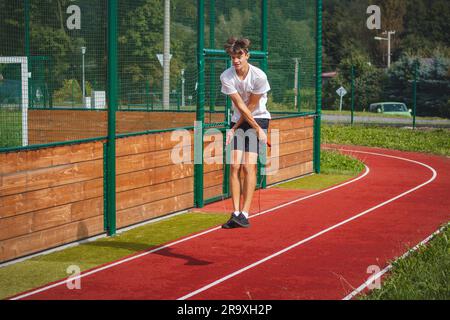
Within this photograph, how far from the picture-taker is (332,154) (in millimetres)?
22422

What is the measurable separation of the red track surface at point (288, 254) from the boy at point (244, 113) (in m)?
0.73

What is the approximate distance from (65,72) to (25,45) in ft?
2.91

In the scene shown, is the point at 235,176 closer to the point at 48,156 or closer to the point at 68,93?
the point at 48,156

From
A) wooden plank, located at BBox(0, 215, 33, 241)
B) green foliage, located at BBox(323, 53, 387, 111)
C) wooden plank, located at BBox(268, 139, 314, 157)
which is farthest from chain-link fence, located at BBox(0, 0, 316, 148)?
green foliage, located at BBox(323, 53, 387, 111)

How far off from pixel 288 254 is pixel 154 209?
3.09 meters

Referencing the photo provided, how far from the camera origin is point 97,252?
10242mm

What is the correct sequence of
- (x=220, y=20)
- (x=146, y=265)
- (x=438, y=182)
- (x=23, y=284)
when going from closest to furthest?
(x=23, y=284) < (x=146, y=265) < (x=220, y=20) < (x=438, y=182)

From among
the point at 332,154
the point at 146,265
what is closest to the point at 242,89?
the point at 146,265

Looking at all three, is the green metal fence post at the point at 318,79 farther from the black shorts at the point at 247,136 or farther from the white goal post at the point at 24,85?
the black shorts at the point at 247,136

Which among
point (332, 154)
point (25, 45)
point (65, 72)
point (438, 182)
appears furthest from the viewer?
point (332, 154)

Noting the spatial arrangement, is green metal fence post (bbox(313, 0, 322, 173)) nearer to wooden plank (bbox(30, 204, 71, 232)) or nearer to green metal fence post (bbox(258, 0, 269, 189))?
green metal fence post (bbox(258, 0, 269, 189))

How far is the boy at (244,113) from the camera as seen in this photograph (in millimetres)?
9461

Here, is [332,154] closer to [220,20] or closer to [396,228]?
[220,20]

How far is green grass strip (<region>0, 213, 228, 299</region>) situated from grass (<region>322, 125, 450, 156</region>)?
1330cm
